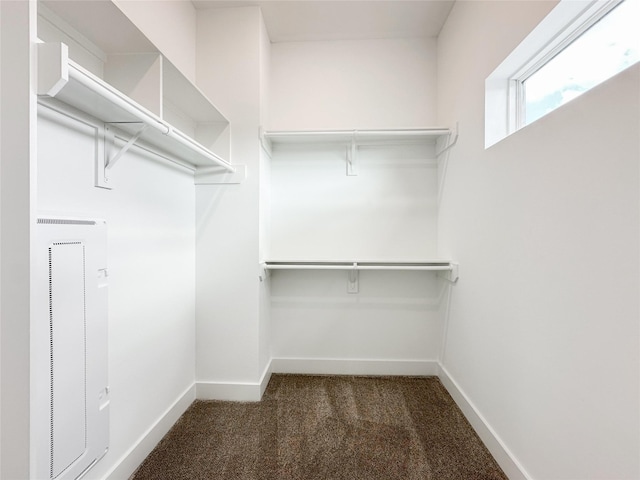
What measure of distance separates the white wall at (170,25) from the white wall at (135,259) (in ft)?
1.93

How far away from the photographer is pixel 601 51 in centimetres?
112

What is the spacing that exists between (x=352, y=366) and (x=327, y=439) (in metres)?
0.82

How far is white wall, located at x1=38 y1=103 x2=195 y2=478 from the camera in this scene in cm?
112

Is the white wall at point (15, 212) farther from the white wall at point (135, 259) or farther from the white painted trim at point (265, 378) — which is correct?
the white painted trim at point (265, 378)

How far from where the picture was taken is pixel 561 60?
1342 mm

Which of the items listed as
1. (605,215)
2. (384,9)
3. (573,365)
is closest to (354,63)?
(384,9)

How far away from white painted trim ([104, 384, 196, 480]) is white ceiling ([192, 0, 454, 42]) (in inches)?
102

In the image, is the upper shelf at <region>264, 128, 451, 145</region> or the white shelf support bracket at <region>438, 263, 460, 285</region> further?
the upper shelf at <region>264, 128, 451, 145</region>

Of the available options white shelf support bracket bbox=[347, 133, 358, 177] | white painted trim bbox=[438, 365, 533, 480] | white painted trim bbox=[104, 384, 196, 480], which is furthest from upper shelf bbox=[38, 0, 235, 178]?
white painted trim bbox=[438, 365, 533, 480]

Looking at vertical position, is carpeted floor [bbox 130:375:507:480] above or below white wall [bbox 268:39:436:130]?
below

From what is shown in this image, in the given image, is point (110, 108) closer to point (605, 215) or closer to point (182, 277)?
point (182, 277)

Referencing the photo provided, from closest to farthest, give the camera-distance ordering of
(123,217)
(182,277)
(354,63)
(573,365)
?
(573,365) < (123,217) < (182,277) < (354,63)

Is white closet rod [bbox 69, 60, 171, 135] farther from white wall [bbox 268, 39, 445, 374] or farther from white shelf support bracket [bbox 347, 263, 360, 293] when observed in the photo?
white shelf support bracket [bbox 347, 263, 360, 293]

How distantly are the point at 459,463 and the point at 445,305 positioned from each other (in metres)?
1.03
